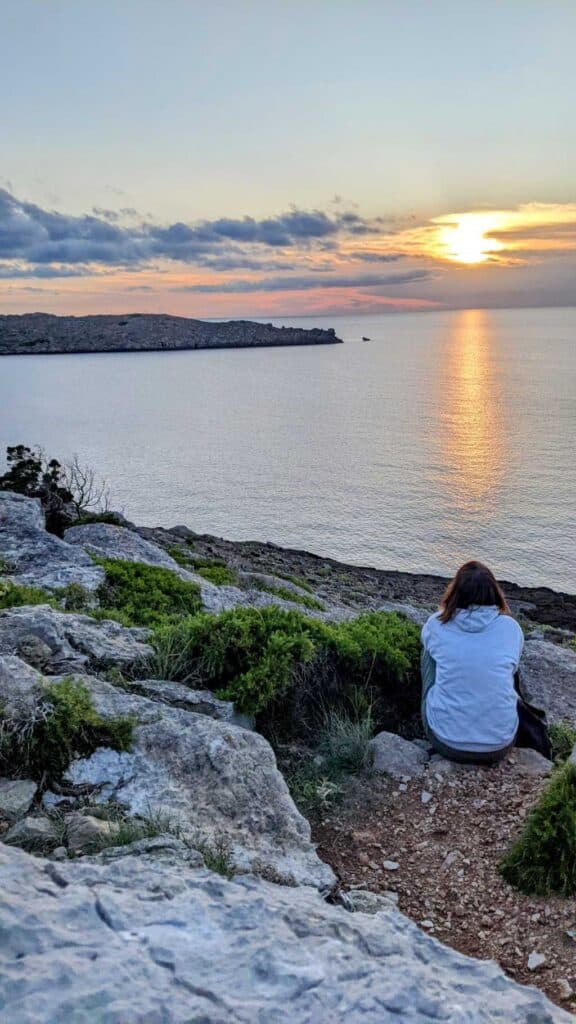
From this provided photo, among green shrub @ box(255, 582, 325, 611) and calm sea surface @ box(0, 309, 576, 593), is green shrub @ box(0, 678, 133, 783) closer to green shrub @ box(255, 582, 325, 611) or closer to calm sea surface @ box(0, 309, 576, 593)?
green shrub @ box(255, 582, 325, 611)

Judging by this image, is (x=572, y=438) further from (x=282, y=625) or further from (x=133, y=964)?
(x=133, y=964)

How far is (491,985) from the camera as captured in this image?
9.95 ft

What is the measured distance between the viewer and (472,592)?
21.7 ft

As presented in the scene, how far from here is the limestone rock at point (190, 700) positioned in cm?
648

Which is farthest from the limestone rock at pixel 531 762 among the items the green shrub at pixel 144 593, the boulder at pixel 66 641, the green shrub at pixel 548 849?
the green shrub at pixel 144 593

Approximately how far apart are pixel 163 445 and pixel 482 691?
60332 mm

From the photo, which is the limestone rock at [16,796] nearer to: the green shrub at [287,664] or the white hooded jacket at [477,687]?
the green shrub at [287,664]

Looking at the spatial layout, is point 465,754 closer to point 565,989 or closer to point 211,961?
point 565,989

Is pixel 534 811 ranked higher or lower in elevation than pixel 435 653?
lower

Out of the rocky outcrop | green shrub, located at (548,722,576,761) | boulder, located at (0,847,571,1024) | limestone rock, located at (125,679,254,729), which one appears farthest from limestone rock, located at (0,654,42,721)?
green shrub, located at (548,722,576,761)

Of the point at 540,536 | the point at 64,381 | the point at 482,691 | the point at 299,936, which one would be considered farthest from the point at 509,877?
the point at 64,381

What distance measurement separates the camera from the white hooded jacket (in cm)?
633

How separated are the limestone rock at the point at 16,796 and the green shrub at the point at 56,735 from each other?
4.1 inches

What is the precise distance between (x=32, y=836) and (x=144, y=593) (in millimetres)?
6855
